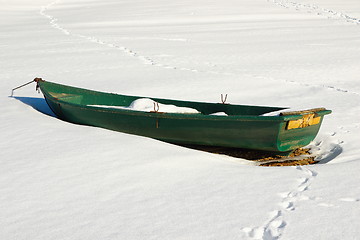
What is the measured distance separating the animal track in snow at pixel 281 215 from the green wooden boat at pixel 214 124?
0.77 metres

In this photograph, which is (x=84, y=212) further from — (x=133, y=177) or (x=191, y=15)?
(x=191, y=15)

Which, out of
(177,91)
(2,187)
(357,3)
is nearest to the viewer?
(2,187)

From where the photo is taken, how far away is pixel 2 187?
4980 millimetres

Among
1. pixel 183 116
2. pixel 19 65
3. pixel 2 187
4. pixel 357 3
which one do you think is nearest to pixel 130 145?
pixel 183 116

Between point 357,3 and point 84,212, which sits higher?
point 357,3

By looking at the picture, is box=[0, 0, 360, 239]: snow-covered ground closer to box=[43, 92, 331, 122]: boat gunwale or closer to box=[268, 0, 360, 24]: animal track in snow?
box=[43, 92, 331, 122]: boat gunwale

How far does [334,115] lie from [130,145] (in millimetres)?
3643

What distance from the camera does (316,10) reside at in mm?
28062

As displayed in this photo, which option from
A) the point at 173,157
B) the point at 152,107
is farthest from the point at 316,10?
the point at 173,157

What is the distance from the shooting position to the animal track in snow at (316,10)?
2366cm

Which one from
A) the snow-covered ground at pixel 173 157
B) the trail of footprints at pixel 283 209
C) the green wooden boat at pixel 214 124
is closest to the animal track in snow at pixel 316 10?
the snow-covered ground at pixel 173 157

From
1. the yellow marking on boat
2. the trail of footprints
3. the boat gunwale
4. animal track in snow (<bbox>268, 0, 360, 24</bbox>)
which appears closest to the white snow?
the boat gunwale

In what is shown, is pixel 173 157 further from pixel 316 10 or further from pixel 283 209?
pixel 316 10

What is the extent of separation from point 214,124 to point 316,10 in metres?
23.8
